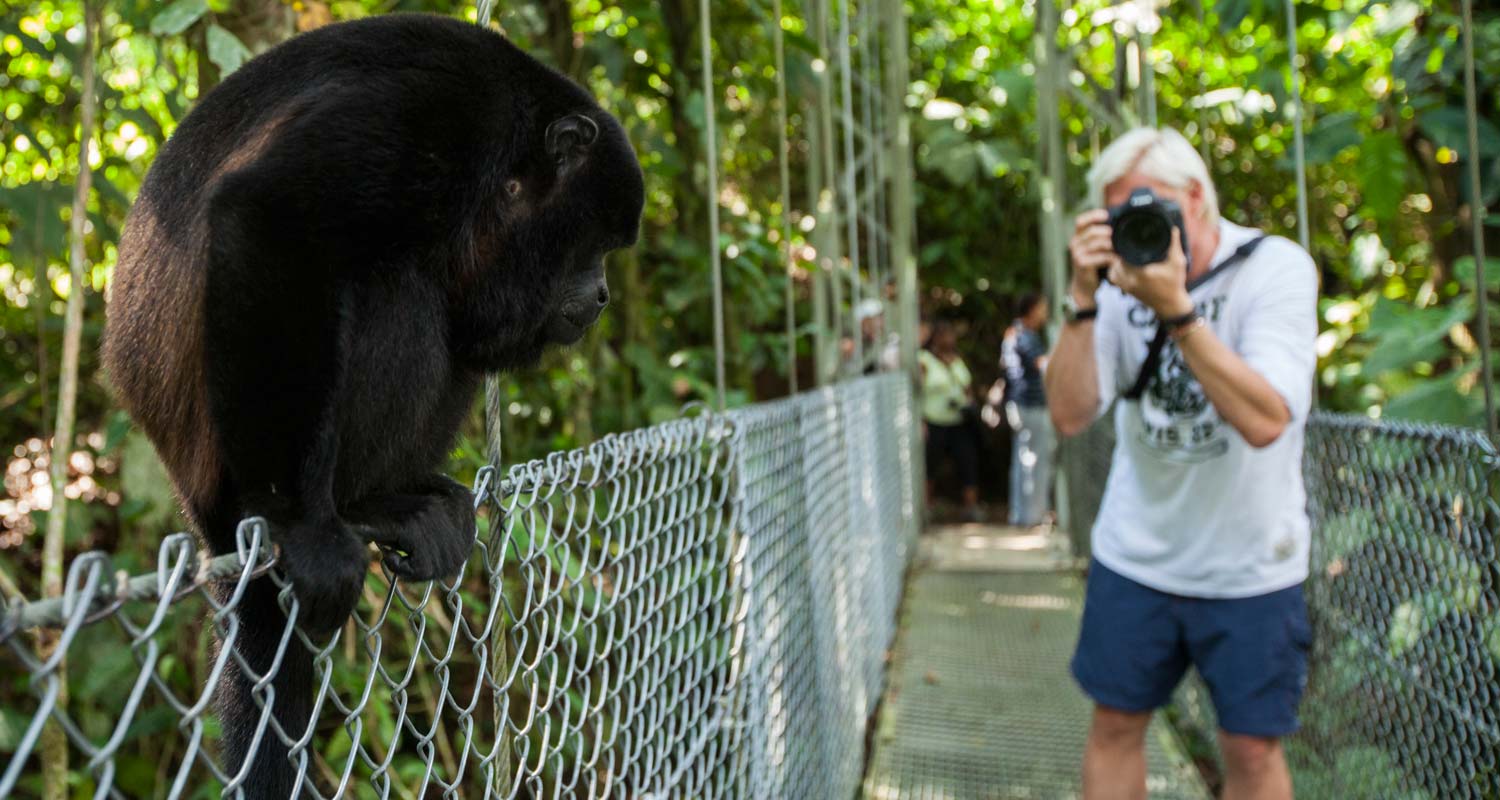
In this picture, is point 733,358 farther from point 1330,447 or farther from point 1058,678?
point 1330,447

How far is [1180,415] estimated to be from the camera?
2455mm

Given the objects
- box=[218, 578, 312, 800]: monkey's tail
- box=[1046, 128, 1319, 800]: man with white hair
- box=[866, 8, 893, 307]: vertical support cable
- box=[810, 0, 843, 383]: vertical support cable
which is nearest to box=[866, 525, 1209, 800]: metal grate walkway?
box=[1046, 128, 1319, 800]: man with white hair

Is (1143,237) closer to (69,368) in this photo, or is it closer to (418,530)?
(418,530)

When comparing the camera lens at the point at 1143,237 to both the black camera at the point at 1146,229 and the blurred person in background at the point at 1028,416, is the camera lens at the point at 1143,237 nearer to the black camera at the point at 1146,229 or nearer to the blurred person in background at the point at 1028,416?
the black camera at the point at 1146,229

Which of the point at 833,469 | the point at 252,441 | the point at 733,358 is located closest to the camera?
the point at 252,441

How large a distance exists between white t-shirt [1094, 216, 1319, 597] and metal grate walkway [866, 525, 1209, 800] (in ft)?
4.67

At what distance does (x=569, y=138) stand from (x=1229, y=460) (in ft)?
5.21

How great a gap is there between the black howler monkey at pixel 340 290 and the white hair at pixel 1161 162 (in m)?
1.28

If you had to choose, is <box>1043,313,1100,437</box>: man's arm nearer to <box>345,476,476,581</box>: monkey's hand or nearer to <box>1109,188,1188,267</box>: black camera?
<box>1109,188,1188,267</box>: black camera

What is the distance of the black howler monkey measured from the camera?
1197mm

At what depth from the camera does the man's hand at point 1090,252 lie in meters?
2.41

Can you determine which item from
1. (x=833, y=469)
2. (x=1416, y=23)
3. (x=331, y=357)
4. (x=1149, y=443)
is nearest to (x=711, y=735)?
(x=331, y=357)

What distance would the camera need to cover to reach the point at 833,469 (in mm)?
3498

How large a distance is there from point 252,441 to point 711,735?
1033 mm
